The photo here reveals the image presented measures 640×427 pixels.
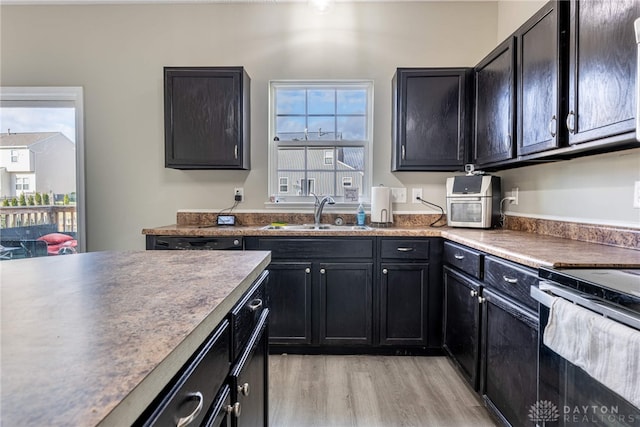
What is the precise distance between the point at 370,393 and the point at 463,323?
2.26 ft

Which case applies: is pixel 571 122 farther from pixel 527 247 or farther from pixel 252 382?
pixel 252 382

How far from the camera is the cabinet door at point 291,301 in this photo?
244 centimetres

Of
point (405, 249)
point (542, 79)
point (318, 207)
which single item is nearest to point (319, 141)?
point (318, 207)

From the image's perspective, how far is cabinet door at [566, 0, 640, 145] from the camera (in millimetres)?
1301

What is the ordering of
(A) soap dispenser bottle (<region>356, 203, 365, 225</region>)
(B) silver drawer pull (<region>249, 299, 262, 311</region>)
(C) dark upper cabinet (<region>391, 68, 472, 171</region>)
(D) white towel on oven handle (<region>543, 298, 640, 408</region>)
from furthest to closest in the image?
(A) soap dispenser bottle (<region>356, 203, 365, 225</region>) → (C) dark upper cabinet (<region>391, 68, 472, 171</region>) → (B) silver drawer pull (<region>249, 299, 262, 311</region>) → (D) white towel on oven handle (<region>543, 298, 640, 408</region>)

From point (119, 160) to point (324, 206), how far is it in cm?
186

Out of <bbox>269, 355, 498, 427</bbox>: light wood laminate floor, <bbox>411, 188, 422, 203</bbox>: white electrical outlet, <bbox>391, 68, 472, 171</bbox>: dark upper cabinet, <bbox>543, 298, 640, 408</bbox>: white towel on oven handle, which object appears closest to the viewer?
<bbox>543, 298, 640, 408</bbox>: white towel on oven handle

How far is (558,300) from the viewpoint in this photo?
1149mm

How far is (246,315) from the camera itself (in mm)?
1038

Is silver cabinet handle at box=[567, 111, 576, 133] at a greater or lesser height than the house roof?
lesser

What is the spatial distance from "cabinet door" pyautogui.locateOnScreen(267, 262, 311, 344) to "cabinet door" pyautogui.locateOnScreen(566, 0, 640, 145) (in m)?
1.75

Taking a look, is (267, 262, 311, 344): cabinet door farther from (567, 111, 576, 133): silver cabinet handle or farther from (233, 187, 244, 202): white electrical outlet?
(567, 111, 576, 133): silver cabinet handle

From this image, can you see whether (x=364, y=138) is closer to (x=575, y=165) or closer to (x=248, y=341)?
(x=575, y=165)

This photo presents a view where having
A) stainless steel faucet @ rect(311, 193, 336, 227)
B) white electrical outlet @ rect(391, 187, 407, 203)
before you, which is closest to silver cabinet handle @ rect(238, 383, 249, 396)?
stainless steel faucet @ rect(311, 193, 336, 227)
